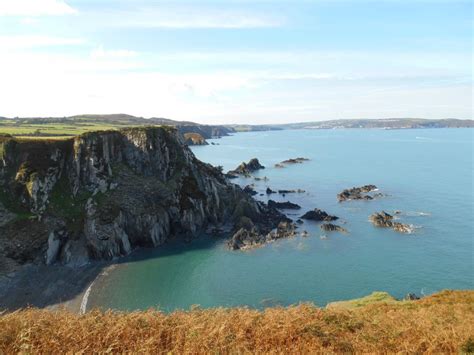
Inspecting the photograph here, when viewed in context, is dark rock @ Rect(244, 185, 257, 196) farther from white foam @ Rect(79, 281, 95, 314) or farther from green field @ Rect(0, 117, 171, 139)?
white foam @ Rect(79, 281, 95, 314)

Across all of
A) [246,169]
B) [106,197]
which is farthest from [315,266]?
[246,169]

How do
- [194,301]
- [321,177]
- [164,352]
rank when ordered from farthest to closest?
[321,177] < [194,301] < [164,352]

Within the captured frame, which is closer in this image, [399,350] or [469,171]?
[399,350]

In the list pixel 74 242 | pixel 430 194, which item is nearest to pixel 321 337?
pixel 74 242

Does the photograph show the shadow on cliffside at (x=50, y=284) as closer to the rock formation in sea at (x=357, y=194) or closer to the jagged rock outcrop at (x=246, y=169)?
the rock formation in sea at (x=357, y=194)

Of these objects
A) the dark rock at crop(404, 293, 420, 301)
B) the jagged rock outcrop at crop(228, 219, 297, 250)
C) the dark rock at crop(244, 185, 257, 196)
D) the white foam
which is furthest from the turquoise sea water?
the dark rock at crop(244, 185, 257, 196)

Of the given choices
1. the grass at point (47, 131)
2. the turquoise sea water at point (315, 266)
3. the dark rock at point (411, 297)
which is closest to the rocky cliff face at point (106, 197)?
the turquoise sea water at point (315, 266)

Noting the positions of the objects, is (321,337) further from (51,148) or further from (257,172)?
(257,172)
